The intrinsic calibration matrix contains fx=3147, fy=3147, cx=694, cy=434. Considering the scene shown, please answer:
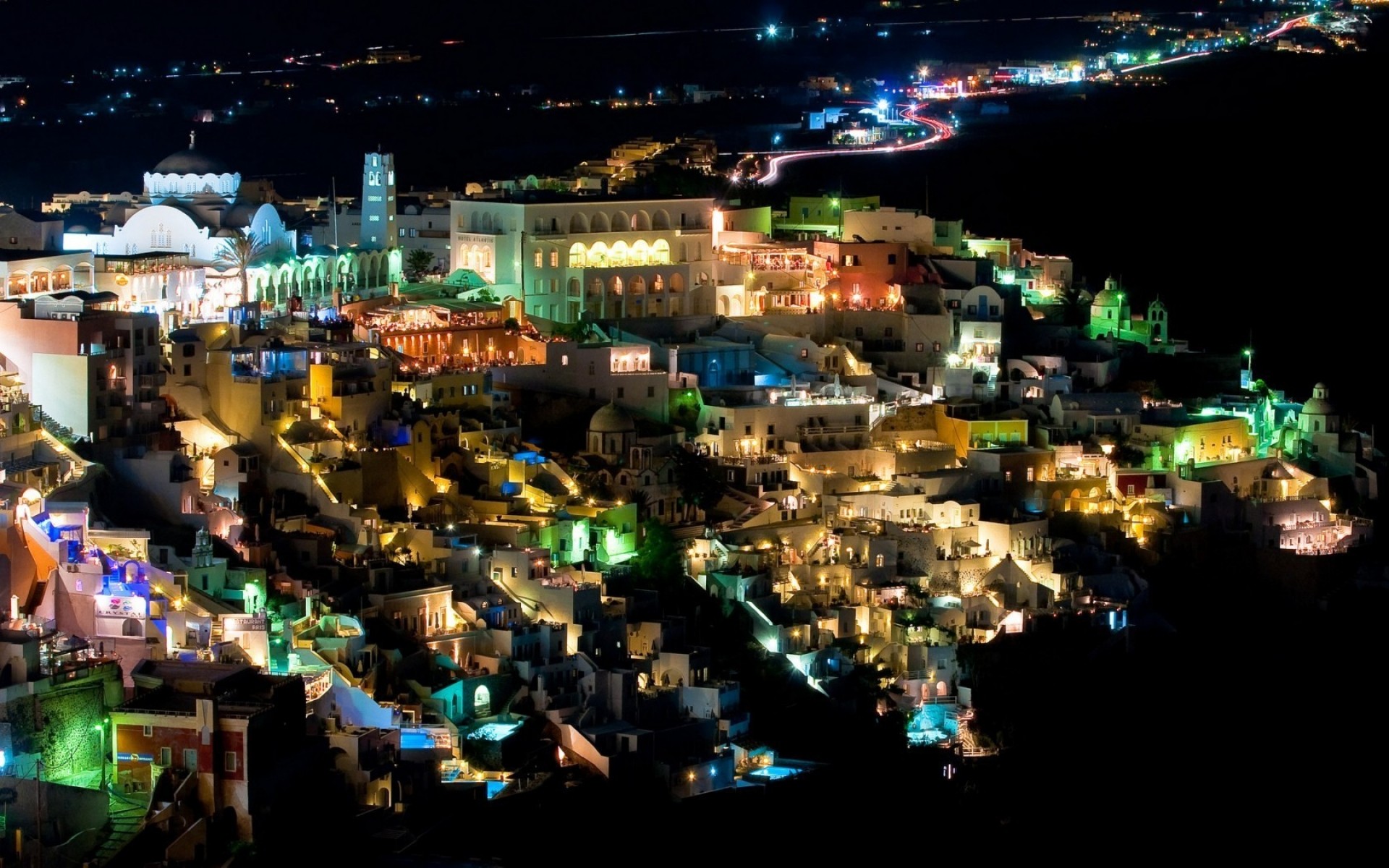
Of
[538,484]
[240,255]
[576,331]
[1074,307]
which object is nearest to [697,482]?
[538,484]

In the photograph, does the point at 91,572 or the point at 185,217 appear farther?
the point at 185,217

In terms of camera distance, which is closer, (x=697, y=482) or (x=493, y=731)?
(x=493, y=731)

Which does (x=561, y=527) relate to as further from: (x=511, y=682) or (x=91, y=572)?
(x=91, y=572)

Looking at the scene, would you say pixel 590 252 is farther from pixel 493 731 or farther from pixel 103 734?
pixel 103 734

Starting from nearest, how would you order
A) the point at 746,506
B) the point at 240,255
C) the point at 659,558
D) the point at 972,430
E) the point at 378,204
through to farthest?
1. the point at 659,558
2. the point at 746,506
3. the point at 972,430
4. the point at 240,255
5. the point at 378,204

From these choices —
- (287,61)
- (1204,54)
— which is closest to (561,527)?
(287,61)

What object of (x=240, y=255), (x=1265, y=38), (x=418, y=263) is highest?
(x=1265, y=38)
